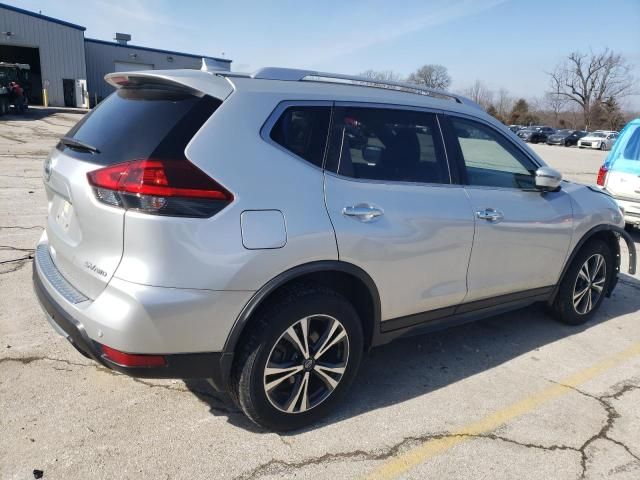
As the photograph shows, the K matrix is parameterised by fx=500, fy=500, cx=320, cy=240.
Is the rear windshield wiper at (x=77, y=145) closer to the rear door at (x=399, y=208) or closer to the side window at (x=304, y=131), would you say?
the side window at (x=304, y=131)

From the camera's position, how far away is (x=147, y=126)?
2402 millimetres

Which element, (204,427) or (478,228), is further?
(478,228)

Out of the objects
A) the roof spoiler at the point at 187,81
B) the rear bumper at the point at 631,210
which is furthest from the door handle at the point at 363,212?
the rear bumper at the point at 631,210

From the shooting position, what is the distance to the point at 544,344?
418cm

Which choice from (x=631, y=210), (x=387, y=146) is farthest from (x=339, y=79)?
(x=631, y=210)

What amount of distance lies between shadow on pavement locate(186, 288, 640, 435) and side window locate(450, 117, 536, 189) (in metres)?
1.31

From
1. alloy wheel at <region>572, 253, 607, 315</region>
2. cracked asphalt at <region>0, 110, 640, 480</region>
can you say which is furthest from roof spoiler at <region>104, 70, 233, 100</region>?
alloy wheel at <region>572, 253, 607, 315</region>

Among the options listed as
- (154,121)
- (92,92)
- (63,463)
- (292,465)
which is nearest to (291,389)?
(292,465)

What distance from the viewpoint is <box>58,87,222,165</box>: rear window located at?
90.3 inches

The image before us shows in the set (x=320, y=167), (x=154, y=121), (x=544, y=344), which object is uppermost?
(x=154, y=121)

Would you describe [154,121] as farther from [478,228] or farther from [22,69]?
[22,69]

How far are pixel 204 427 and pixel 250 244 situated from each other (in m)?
1.14

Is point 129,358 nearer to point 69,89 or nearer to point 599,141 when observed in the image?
point 69,89

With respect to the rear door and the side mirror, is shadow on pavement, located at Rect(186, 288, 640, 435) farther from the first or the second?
the side mirror
